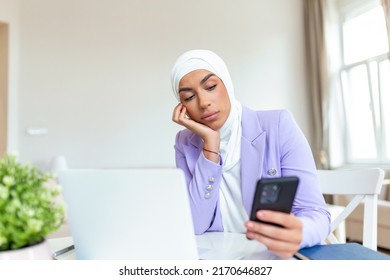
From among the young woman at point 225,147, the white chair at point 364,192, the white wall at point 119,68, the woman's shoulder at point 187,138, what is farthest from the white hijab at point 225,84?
the white wall at point 119,68

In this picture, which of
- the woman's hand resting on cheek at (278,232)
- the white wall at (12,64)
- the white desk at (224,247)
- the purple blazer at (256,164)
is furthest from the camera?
the white wall at (12,64)

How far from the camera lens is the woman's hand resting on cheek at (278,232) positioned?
1.60 ft

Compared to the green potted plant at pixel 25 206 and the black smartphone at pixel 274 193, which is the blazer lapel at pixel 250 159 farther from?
the green potted plant at pixel 25 206

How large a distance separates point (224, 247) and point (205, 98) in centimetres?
38

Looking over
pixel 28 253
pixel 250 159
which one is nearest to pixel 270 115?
pixel 250 159

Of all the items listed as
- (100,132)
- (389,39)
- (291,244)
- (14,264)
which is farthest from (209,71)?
(389,39)

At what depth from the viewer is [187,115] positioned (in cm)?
102

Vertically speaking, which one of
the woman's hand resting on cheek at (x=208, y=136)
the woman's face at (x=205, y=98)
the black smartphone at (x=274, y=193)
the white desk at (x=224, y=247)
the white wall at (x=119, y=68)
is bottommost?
the white desk at (x=224, y=247)

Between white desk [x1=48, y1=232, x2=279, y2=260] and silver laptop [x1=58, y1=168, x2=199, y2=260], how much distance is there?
0.50 feet

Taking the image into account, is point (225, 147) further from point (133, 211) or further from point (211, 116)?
point (133, 211)

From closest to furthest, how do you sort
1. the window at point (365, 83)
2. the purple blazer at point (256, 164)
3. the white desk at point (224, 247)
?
the white desk at point (224, 247)
the purple blazer at point (256, 164)
the window at point (365, 83)

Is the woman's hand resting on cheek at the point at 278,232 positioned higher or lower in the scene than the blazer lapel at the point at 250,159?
lower

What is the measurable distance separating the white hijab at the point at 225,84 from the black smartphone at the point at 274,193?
1.53 feet

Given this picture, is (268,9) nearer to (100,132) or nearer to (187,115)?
(100,132)
